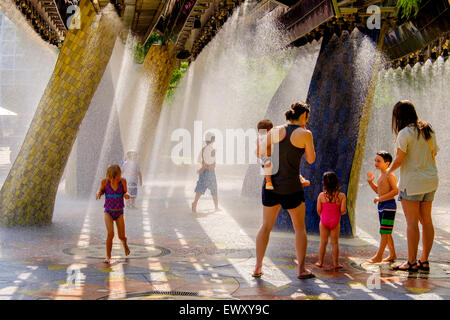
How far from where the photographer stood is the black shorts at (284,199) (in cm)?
670

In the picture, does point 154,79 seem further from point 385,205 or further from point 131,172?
point 385,205

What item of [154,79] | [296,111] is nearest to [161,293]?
[296,111]

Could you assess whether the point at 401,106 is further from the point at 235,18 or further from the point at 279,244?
the point at 235,18

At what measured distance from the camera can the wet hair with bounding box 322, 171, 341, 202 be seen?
7.49 m

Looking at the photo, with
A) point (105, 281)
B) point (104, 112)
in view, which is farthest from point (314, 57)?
point (105, 281)

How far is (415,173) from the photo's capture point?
7.27 metres

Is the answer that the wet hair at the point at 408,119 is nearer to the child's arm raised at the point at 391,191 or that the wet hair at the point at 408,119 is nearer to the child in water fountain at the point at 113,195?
the child's arm raised at the point at 391,191

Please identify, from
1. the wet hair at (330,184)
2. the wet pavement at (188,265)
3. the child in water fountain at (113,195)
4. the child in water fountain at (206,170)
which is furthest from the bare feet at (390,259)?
the child in water fountain at (206,170)

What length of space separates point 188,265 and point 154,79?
1491cm

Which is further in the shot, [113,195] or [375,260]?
[375,260]

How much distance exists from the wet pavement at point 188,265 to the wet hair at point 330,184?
84 cm

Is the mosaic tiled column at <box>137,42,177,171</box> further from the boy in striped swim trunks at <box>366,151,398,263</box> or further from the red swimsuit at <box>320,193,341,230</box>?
the red swimsuit at <box>320,193,341,230</box>
